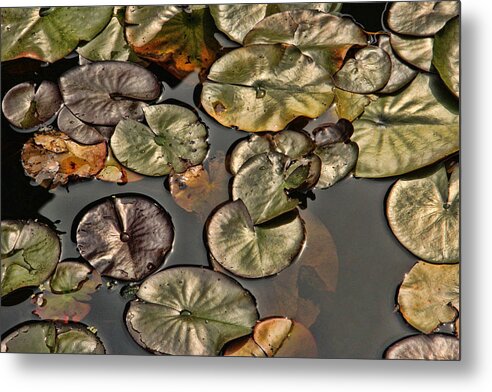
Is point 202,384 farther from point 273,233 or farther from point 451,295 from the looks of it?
point 451,295

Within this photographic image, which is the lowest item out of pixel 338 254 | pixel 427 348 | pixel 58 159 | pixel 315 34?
pixel 427 348

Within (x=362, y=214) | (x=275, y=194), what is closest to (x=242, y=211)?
(x=275, y=194)

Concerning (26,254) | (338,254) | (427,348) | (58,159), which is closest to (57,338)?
(26,254)

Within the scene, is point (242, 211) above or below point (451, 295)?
above

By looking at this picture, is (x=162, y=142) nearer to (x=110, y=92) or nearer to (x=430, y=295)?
(x=110, y=92)

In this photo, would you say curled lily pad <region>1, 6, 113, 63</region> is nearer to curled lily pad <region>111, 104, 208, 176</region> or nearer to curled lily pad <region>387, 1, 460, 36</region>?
curled lily pad <region>111, 104, 208, 176</region>

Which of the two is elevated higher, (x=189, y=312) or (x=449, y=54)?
(x=449, y=54)

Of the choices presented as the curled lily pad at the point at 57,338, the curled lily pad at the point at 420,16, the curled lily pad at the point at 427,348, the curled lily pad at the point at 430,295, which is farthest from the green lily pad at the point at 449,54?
the curled lily pad at the point at 57,338
